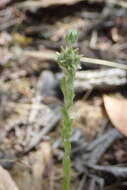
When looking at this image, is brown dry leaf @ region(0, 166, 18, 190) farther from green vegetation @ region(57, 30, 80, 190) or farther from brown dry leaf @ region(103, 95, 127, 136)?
brown dry leaf @ region(103, 95, 127, 136)

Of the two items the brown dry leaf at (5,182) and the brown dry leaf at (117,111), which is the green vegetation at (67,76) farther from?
the brown dry leaf at (117,111)

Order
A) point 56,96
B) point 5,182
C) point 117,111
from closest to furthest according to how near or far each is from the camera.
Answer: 1. point 5,182
2. point 117,111
3. point 56,96

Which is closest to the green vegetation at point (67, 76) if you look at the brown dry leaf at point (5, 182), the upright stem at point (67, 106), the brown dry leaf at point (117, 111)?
the upright stem at point (67, 106)

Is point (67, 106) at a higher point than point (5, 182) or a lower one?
higher

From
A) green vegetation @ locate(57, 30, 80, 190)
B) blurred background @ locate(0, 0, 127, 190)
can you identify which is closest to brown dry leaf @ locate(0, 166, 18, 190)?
blurred background @ locate(0, 0, 127, 190)

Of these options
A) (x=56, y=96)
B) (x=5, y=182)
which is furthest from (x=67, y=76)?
(x=56, y=96)

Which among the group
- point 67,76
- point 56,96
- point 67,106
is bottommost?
point 56,96

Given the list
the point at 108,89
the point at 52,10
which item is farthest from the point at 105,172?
the point at 52,10

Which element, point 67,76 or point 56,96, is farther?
point 56,96

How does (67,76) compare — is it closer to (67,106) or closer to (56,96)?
(67,106)
